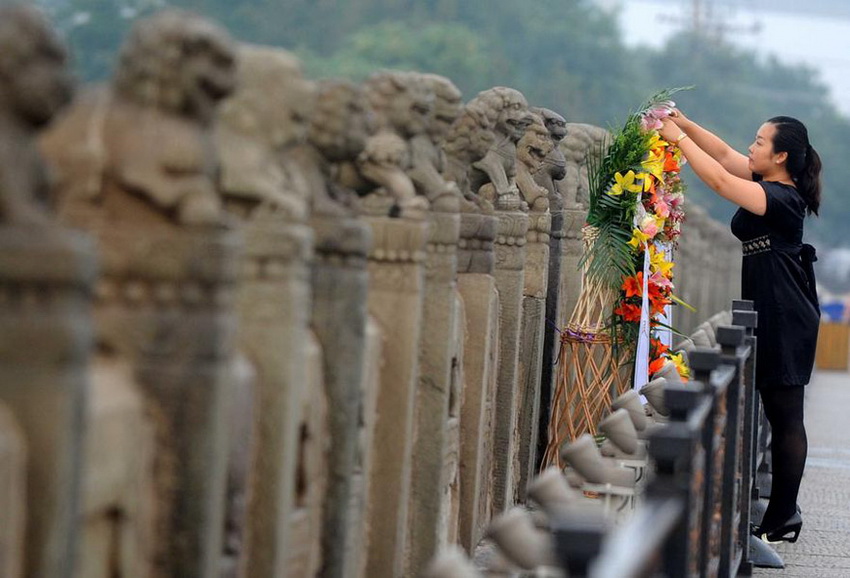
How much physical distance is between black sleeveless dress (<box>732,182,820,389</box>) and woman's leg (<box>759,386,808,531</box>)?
0.27 feet

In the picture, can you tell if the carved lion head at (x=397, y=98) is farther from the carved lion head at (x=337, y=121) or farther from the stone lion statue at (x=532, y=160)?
the stone lion statue at (x=532, y=160)

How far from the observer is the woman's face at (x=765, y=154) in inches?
366

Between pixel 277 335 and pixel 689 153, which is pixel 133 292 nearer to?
pixel 277 335

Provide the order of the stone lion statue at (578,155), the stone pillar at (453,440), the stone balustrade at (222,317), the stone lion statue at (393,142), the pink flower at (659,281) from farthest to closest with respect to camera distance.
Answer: the stone lion statue at (578,155), the pink flower at (659,281), the stone pillar at (453,440), the stone lion statue at (393,142), the stone balustrade at (222,317)

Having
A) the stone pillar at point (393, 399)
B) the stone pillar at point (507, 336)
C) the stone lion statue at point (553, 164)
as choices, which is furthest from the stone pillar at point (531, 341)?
the stone pillar at point (393, 399)

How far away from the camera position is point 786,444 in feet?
30.0

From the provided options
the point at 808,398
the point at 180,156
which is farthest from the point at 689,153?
the point at 808,398

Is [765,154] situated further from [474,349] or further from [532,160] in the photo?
[474,349]

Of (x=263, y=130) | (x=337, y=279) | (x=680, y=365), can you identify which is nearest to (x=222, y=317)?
(x=263, y=130)

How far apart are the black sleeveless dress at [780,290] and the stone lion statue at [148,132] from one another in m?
4.87

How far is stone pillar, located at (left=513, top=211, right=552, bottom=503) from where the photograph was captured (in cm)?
959

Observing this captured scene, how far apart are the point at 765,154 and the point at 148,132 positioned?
5161mm

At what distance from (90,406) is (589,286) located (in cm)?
637

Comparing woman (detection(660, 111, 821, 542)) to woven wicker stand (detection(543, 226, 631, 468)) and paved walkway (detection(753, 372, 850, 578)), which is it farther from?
woven wicker stand (detection(543, 226, 631, 468))
